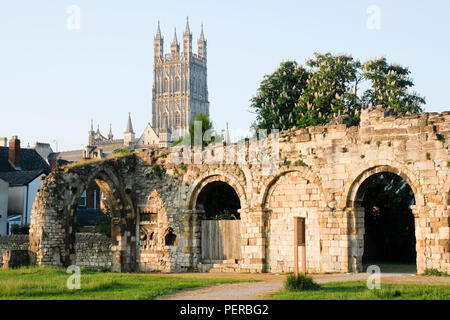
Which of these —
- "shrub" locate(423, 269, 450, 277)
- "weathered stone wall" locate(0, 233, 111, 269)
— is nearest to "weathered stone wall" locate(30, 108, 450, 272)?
"shrub" locate(423, 269, 450, 277)

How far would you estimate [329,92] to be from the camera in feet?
121

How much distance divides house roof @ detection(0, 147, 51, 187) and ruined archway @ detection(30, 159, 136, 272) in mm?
20349

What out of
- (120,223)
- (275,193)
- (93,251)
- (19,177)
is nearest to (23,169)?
(19,177)

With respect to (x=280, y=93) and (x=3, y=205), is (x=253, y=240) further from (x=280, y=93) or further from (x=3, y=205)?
(x=3, y=205)

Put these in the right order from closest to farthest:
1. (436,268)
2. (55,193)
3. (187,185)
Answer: (436,268), (55,193), (187,185)

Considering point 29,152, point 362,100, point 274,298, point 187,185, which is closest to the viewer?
point 274,298

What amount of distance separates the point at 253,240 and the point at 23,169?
33.7 meters

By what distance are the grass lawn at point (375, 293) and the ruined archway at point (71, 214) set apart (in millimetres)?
11529

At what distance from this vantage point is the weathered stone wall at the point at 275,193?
2053 centimetres

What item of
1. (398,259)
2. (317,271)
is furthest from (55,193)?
(398,259)

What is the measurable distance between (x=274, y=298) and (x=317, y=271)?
896cm

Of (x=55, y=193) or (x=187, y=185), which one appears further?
(x=187, y=185)
